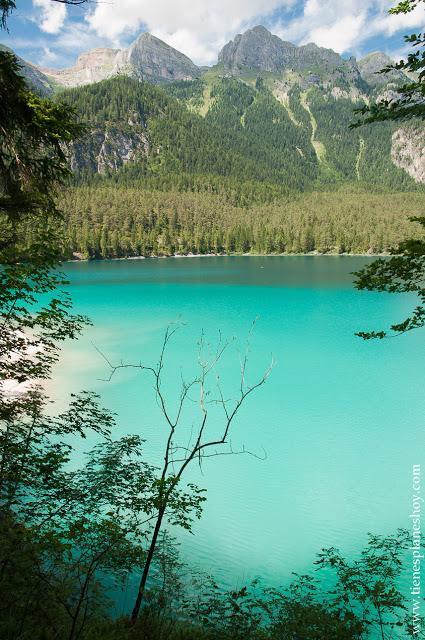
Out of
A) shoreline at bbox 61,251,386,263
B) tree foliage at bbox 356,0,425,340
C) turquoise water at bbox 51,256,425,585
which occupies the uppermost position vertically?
shoreline at bbox 61,251,386,263

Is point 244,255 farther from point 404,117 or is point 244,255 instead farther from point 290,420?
point 404,117

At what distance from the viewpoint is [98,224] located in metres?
111

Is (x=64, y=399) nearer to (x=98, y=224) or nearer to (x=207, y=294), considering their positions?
(x=207, y=294)

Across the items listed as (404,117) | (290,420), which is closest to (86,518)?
(404,117)

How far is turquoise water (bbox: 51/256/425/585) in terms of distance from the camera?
37.6ft

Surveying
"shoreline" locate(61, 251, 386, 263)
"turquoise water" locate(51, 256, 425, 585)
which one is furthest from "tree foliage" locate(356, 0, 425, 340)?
"shoreline" locate(61, 251, 386, 263)

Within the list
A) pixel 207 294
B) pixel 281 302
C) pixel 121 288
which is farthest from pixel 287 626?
pixel 121 288

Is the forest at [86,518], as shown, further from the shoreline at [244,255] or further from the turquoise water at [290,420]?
the shoreline at [244,255]

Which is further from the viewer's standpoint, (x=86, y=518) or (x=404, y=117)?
(x=86, y=518)

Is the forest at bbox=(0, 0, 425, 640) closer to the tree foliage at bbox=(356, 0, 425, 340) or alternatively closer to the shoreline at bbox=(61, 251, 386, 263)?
the tree foliage at bbox=(356, 0, 425, 340)

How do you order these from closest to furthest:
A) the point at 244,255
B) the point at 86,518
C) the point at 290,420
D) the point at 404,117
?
the point at 404,117 → the point at 86,518 → the point at 290,420 → the point at 244,255

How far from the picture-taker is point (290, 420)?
18.5 metres

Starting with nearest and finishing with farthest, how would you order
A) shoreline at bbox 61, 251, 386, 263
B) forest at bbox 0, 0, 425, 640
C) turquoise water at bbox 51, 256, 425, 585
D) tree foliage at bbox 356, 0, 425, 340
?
forest at bbox 0, 0, 425, 640 < tree foliage at bbox 356, 0, 425, 340 < turquoise water at bbox 51, 256, 425, 585 < shoreline at bbox 61, 251, 386, 263

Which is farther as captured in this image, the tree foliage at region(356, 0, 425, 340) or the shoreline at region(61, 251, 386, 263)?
the shoreline at region(61, 251, 386, 263)
